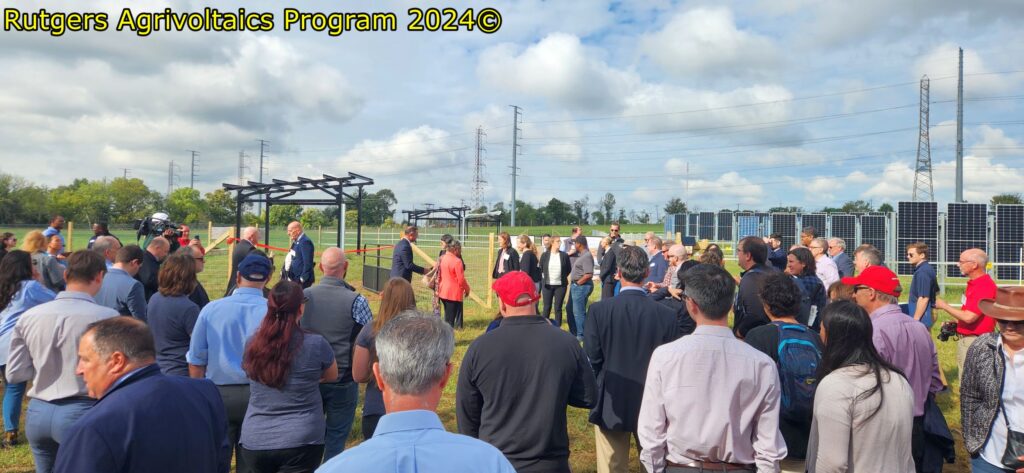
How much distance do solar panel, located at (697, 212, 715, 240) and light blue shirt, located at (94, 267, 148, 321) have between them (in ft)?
121

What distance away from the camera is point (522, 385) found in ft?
9.70

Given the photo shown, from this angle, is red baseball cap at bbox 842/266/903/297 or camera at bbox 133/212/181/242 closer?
red baseball cap at bbox 842/266/903/297

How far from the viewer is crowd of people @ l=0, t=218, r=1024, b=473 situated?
6.86ft

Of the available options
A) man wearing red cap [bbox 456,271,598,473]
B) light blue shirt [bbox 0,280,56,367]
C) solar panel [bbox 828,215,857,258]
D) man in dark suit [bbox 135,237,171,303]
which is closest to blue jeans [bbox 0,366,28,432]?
light blue shirt [bbox 0,280,56,367]

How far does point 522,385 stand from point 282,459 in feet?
4.58

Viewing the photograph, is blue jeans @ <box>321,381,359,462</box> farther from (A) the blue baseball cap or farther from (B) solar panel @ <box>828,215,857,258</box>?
(B) solar panel @ <box>828,215,857,258</box>

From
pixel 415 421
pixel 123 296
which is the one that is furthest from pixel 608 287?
pixel 415 421

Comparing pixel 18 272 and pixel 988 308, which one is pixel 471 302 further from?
pixel 988 308

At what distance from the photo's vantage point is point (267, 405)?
3266mm

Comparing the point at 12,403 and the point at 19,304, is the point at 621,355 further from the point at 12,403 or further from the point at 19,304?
the point at 12,403

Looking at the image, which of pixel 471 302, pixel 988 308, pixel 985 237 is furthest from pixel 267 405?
pixel 985 237

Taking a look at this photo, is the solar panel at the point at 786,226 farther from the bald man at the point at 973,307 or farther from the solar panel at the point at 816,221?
the bald man at the point at 973,307

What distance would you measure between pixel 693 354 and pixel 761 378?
30cm

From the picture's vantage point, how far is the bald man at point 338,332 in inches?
171
